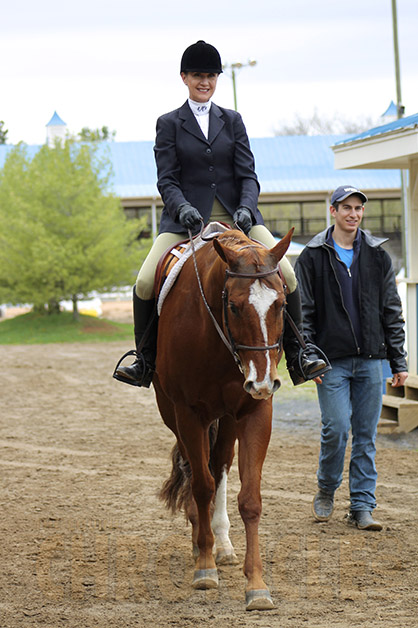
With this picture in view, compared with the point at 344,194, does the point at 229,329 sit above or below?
below

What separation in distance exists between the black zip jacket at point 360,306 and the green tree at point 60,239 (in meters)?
21.8

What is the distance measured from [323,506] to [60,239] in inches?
918

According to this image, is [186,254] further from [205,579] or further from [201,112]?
[205,579]

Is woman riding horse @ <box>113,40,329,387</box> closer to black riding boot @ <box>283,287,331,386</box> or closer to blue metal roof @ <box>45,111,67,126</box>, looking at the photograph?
black riding boot @ <box>283,287,331,386</box>

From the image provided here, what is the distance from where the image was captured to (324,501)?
21.5ft

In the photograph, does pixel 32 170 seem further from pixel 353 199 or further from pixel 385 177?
pixel 353 199

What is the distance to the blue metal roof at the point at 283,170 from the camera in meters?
40.8

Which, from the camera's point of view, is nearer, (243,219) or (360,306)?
(243,219)

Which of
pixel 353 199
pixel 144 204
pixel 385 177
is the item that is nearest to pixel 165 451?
Answer: pixel 353 199

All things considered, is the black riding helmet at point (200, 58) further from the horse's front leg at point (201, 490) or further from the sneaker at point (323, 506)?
the sneaker at point (323, 506)

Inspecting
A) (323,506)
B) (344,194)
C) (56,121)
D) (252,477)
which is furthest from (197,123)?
(56,121)

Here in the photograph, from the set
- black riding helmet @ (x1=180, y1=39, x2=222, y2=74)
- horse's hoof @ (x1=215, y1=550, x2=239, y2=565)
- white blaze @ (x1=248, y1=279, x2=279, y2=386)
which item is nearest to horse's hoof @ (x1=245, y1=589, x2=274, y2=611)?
horse's hoof @ (x1=215, y1=550, x2=239, y2=565)

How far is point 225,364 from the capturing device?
16.1ft

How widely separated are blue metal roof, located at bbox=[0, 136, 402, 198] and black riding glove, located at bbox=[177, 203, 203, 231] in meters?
34.6
